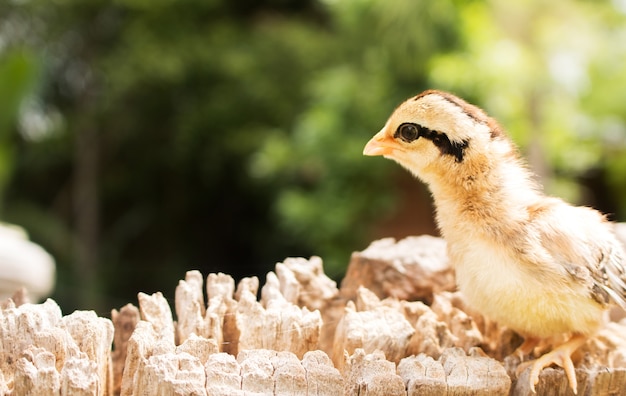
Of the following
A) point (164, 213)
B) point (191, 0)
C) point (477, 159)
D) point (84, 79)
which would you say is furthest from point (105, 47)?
point (477, 159)

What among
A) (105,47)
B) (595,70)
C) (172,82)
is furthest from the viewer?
(105,47)

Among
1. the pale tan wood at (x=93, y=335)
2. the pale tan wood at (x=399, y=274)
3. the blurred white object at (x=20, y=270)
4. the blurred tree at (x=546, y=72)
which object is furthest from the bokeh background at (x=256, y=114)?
the pale tan wood at (x=93, y=335)

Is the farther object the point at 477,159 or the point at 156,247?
the point at 156,247

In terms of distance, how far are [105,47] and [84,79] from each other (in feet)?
0.95

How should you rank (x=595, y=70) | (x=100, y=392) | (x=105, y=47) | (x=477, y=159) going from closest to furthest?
(x=100, y=392)
(x=477, y=159)
(x=595, y=70)
(x=105, y=47)

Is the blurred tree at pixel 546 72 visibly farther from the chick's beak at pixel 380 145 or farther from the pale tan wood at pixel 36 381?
the pale tan wood at pixel 36 381

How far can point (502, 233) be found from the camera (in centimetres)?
79

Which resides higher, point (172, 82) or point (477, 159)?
point (172, 82)

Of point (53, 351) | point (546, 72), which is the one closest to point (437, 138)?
point (53, 351)

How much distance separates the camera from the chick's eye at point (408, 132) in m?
0.80

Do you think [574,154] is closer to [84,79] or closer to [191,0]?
[191,0]

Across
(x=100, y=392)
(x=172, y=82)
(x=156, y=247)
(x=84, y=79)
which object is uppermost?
(x=84, y=79)

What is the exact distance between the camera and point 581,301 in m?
0.78

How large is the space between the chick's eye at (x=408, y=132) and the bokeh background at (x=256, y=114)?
221cm
